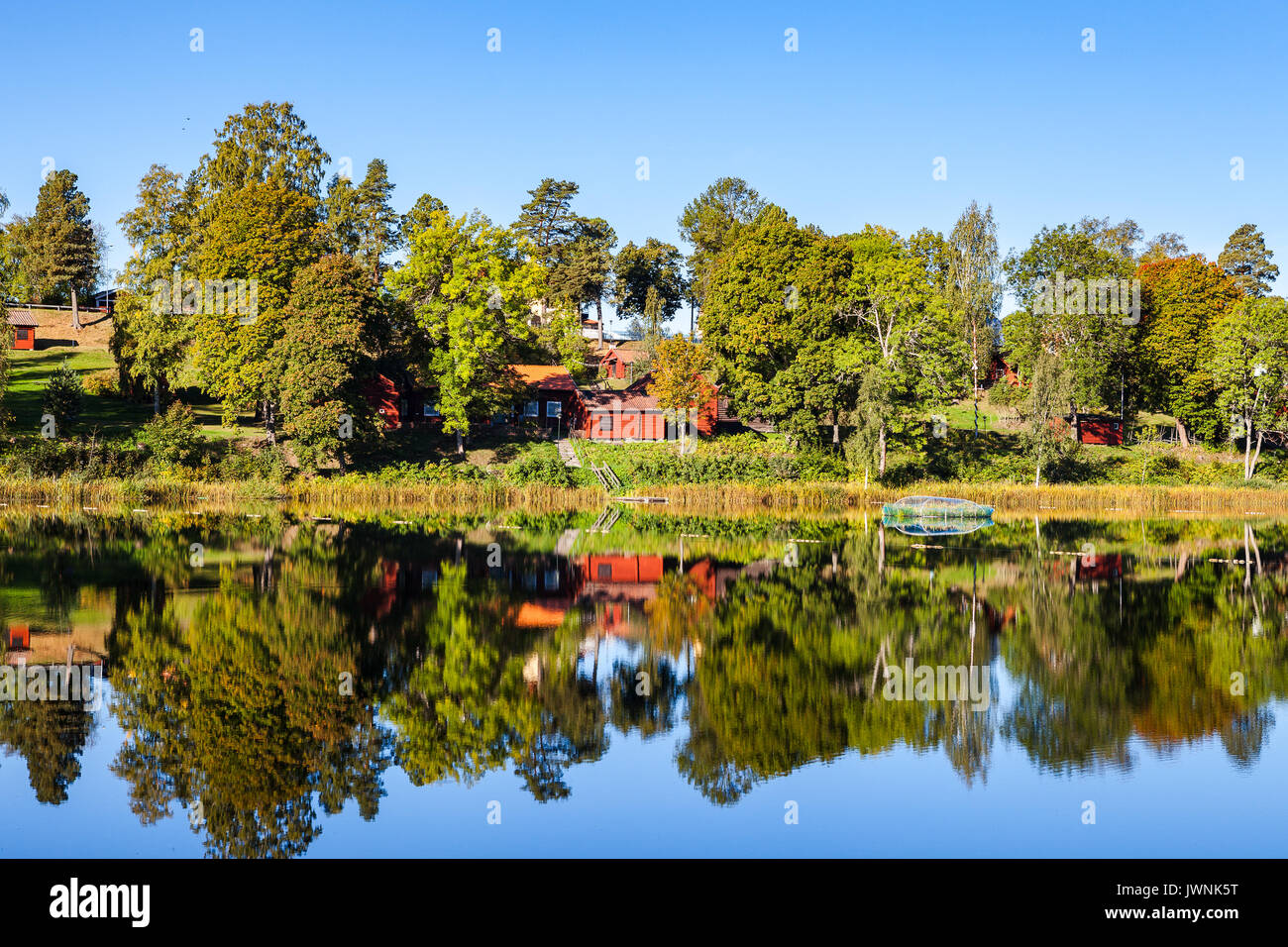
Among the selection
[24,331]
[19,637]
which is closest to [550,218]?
[24,331]

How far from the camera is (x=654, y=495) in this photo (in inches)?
2157

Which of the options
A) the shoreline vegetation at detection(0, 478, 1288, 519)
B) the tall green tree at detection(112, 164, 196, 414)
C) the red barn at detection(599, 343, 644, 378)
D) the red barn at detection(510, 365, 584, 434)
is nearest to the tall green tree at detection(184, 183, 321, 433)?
the tall green tree at detection(112, 164, 196, 414)

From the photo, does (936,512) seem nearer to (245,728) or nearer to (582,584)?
(582,584)

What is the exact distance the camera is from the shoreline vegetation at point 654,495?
48000 millimetres

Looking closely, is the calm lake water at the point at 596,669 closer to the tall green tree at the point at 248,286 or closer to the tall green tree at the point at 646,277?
the tall green tree at the point at 248,286

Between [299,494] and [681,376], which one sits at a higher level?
[681,376]

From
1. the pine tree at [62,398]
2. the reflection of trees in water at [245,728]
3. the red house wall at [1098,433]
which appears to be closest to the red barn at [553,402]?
the pine tree at [62,398]

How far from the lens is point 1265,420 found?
65.2m

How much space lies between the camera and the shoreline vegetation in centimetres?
4800

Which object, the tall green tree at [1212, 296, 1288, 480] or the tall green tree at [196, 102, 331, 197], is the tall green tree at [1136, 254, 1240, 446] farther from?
the tall green tree at [196, 102, 331, 197]

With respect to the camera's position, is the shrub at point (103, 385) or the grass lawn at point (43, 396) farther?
the shrub at point (103, 385)
